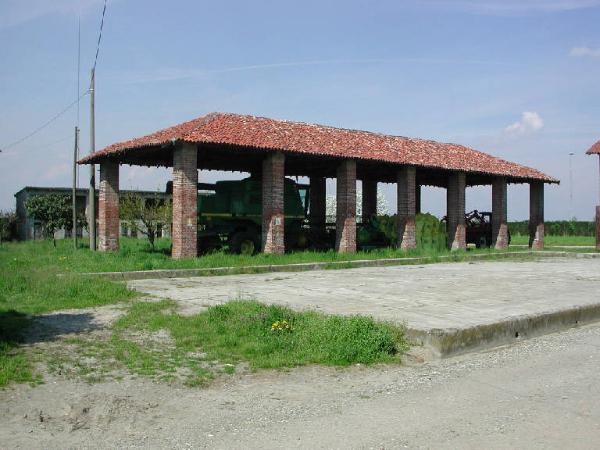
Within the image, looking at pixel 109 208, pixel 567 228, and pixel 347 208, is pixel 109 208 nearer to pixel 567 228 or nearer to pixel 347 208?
pixel 347 208

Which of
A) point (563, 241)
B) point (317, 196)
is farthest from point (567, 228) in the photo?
point (317, 196)

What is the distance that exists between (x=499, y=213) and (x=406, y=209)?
7.29 metres

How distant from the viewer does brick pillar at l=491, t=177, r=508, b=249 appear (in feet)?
95.2

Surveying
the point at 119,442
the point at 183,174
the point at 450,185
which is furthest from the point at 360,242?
the point at 119,442

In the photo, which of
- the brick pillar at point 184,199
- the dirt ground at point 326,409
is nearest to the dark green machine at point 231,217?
the brick pillar at point 184,199

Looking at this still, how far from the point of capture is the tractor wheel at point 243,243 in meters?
21.2

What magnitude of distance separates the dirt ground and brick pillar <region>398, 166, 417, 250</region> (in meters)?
18.3

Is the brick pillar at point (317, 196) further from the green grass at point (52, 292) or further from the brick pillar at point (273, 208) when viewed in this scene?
the green grass at point (52, 292)

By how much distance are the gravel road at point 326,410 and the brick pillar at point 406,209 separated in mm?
18471

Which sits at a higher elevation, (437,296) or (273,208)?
(273,208)

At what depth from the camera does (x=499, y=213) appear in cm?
2919

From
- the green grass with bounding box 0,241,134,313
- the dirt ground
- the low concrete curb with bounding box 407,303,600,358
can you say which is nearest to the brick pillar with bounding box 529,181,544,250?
the low concrete curb with bounding box 407,303,600,358

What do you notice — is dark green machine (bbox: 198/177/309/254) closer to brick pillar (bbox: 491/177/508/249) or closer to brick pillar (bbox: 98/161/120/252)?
brick pillar (bbox: 98/161/120/252)

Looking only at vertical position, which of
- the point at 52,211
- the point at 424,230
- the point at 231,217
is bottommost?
the point at 424,230
